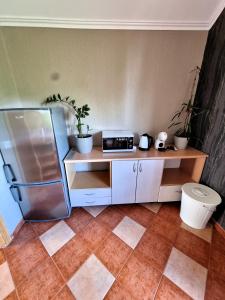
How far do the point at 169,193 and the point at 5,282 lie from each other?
190 centimetres

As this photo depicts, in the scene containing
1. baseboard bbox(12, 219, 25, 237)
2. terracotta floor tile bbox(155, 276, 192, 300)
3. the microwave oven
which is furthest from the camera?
the microwave oven

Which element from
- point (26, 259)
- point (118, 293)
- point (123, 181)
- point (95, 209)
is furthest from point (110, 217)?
point (26, 259)

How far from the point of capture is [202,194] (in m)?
1.51

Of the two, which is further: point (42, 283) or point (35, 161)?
point (35, 161)

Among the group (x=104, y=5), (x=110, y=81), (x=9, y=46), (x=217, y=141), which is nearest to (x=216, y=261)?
(x=217, y=141)

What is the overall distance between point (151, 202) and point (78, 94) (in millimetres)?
1805

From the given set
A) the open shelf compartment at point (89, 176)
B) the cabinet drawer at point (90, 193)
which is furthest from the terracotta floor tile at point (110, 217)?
the open shelf compartment at point (89, 176)

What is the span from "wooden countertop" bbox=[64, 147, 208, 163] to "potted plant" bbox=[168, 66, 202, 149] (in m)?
0.14

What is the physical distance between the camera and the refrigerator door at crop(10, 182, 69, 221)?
1478mm

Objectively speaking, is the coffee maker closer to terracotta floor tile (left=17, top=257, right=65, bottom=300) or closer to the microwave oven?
the microwave oven

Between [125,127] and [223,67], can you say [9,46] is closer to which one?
[125,127]

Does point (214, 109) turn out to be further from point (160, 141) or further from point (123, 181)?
point (123, 181)

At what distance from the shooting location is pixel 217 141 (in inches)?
59.8

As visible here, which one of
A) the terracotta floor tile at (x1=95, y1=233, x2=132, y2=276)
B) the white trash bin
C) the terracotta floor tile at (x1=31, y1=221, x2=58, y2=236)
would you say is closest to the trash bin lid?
the white trash bin
